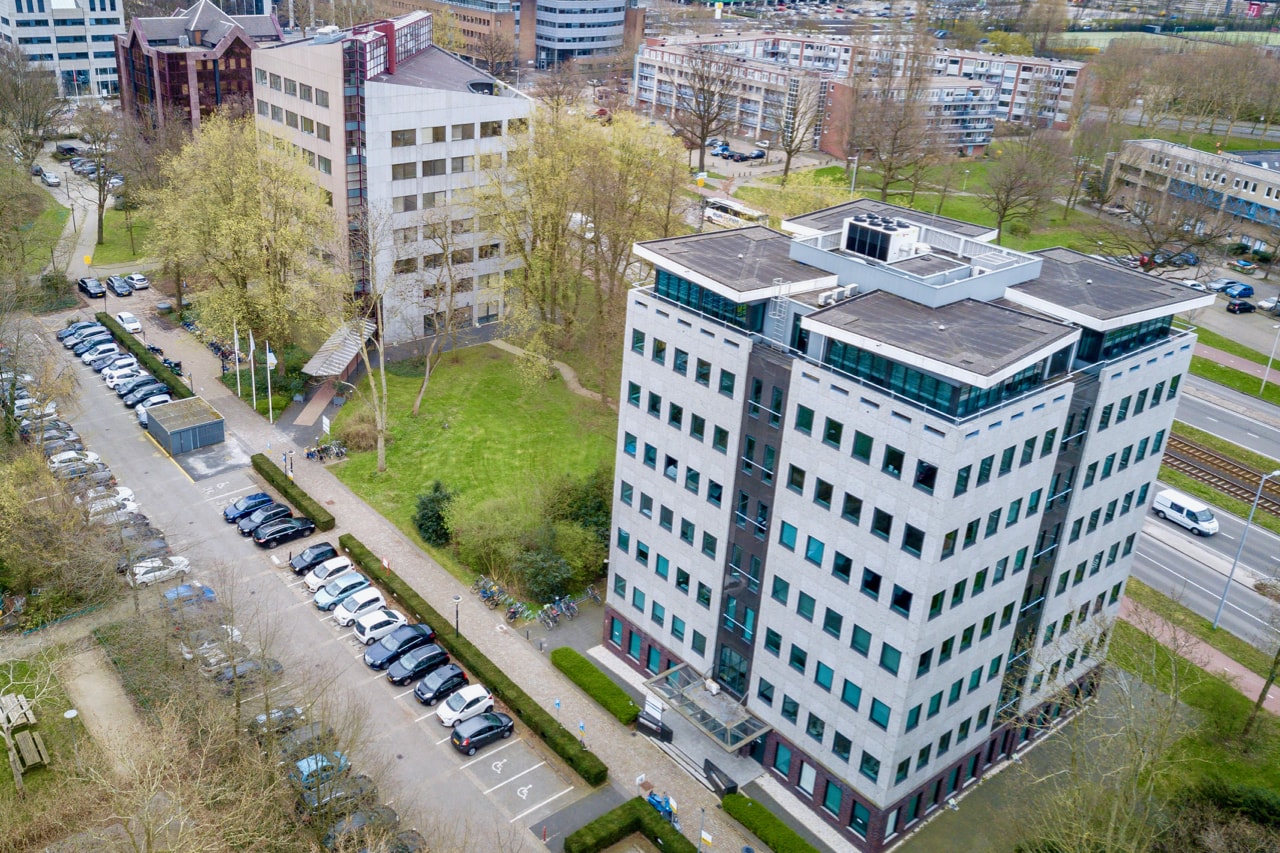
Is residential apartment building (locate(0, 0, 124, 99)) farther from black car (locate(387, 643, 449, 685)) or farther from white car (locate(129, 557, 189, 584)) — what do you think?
black car (locate(387, 643, 449, 685))

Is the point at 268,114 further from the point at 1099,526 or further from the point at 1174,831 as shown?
the point at 1174,831

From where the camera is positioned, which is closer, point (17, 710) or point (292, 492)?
point (17, 710)

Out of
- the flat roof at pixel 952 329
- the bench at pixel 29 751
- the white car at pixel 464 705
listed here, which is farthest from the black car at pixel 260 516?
the flat roof at pixel 952 329

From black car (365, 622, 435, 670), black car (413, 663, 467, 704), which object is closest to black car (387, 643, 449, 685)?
black car (365, 622, 435, 670)

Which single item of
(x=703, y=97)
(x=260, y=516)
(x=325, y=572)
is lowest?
(x=325, y=572)

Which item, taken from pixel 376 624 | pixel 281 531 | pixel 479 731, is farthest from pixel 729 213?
pixel 479 731

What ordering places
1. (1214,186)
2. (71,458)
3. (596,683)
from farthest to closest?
(1214,186), (71,458), (596,683)

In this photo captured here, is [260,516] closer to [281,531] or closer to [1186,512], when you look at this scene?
[281,531]
